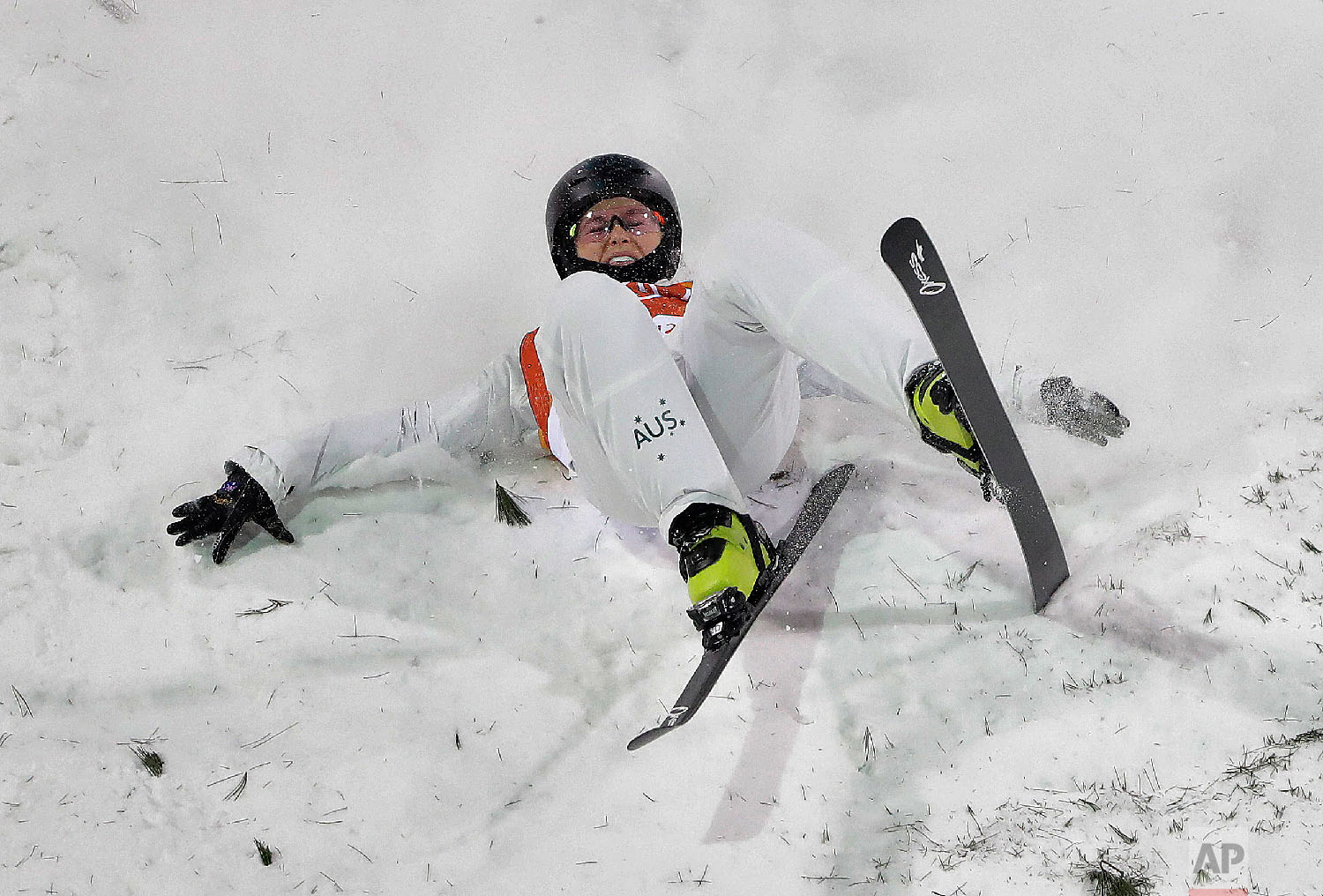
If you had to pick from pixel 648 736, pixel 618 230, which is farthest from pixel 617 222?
pixel 648 736

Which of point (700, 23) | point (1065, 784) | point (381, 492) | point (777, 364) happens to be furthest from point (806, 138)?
point (1065, 784)

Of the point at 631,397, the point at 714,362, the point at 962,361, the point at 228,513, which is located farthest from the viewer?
the point at 228,513

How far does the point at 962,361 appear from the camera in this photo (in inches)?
89.7

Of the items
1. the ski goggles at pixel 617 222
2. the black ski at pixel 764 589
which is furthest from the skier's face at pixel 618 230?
the black ski at pixel 764 589

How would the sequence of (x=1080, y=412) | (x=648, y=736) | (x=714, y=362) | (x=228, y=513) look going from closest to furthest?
(x=648, y=736), (x=1080, y=412), (x=714, y=362), (x=228, y=513)

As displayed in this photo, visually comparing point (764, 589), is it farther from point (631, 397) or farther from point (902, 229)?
point (902, 229)

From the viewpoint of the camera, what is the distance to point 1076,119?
3955mm

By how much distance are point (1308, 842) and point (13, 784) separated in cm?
271

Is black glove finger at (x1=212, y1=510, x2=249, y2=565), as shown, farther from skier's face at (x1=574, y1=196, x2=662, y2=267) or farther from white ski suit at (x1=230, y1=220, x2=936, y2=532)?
skier's face at (x1=574, y1=196, x2=662, y2=267)

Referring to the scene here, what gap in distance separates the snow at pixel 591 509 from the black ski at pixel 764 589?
0.13m

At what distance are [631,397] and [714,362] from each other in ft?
1.15

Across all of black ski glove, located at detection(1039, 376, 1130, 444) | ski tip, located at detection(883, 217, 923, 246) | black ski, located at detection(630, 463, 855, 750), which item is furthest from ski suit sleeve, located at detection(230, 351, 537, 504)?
black ski glove, located at detection(1039, 376, 1130, 444)

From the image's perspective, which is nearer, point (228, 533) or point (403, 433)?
point (228, 533)

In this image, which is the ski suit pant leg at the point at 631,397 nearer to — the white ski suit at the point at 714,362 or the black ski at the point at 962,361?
the white ski suit at the point at 714,362
